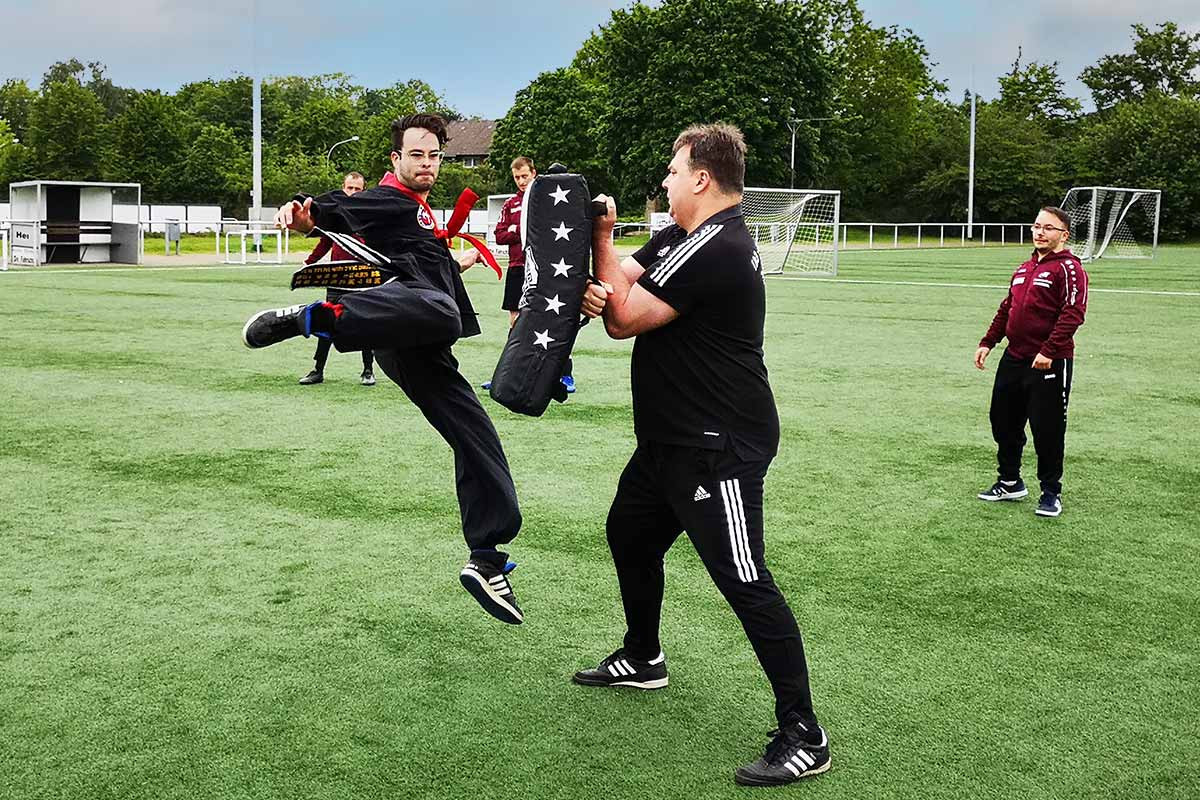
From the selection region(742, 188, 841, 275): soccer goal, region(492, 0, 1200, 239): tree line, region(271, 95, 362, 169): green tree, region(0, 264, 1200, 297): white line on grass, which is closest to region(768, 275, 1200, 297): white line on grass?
region(0, 264, 1200, 297): white line on grass

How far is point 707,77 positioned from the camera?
223ft

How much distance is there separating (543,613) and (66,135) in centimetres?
7354

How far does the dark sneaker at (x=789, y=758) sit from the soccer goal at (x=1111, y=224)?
41.7 meters

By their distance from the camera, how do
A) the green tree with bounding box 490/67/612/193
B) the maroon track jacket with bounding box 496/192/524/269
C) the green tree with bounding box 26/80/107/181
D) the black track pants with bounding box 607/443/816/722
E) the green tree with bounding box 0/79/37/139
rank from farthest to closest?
the green tree with bounding box 0/79/37/139
the green tree with bounding box 490/67/612/193
the green tree with bounding box 26/80/107/181
the maroon track jacket with bounding box 496/192/524/269
the black track pants with bounding box 607/443/816/722

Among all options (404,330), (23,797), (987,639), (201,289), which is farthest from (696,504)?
(201,289)

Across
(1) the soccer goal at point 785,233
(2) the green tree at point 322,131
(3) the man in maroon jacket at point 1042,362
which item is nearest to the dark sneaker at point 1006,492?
(3) the man in maroon jacket at point 1042,362

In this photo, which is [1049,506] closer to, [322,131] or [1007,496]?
[1007,496]

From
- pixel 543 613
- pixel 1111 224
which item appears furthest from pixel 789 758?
pixel 1111 224

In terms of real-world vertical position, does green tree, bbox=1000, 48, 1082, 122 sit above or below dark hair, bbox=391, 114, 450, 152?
above

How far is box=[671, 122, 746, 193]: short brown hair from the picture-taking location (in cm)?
400

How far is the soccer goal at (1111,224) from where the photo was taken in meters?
45.8

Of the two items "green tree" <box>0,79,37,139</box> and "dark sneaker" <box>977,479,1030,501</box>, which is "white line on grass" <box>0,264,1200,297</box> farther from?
"green tree" <box>0,79,37,139</box>

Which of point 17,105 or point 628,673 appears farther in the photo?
point 17,105

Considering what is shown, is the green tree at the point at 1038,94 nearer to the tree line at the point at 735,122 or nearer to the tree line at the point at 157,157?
the tree line at the point at 735,122
